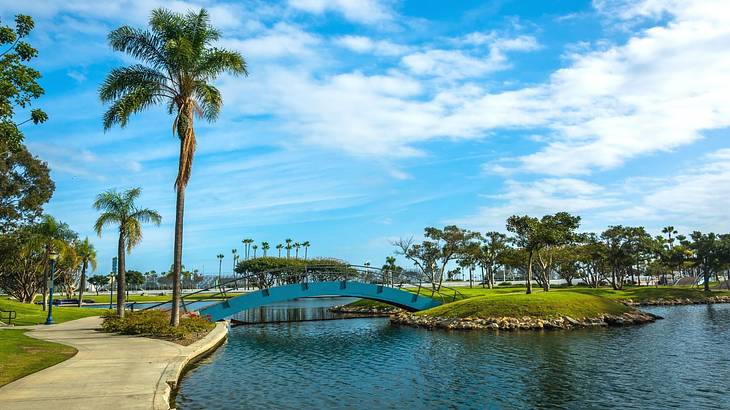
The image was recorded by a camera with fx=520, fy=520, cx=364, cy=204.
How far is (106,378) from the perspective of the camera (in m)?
17.5

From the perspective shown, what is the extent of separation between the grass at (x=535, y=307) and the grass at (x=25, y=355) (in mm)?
31351

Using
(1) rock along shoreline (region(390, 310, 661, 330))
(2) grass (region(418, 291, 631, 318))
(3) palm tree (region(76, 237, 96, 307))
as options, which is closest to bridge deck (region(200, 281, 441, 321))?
(2) grass (region(418, 291, 631, 318))

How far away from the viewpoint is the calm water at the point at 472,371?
18.7 metres

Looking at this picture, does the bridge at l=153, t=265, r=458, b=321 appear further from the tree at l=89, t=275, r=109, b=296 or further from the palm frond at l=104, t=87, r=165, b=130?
the tree at l=89, t=275, r=109, b=296

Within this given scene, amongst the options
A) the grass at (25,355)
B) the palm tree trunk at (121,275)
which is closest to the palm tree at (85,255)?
the palm tree trunk at (121,275)

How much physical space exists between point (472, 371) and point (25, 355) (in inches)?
775

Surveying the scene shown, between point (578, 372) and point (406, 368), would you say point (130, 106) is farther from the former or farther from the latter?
point (578, 372)

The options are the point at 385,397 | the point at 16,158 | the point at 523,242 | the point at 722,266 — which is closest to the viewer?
the point at 385,397

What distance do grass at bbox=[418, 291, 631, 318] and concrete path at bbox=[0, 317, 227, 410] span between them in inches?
998

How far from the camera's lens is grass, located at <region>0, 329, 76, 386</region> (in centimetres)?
1848

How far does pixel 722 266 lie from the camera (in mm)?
92000

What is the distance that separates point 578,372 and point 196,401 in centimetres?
1676

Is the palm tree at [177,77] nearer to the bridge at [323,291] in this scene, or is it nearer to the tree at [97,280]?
the bridge at [323,291]

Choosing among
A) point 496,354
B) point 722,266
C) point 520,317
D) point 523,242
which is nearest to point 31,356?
point 496,354
